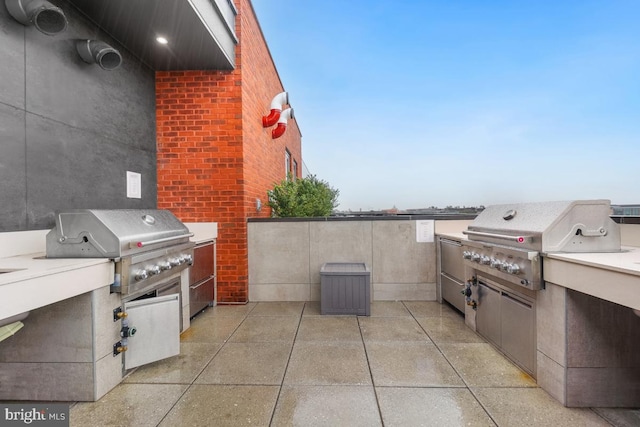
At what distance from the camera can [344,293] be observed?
3.50m

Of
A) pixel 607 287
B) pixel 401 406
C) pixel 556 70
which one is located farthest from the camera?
pixel 556 70

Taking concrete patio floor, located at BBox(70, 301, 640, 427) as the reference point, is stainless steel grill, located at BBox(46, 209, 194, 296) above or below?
above

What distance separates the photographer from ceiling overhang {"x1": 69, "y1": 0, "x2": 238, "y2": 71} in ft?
8.88

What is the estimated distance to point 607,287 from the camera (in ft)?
4.74

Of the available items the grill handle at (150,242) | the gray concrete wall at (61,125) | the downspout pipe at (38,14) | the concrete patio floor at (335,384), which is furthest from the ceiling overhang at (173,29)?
the concrete patio floor at (335,384)

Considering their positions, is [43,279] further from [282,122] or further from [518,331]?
[282,122]

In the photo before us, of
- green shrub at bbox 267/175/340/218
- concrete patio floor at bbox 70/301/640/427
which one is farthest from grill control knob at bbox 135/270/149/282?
green shrub at bbox 267/175/340/218

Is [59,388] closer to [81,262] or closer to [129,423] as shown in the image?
[129,423]

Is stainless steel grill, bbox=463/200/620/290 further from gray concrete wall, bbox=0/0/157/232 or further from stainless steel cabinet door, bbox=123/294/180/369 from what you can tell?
gray concrete wall, bbox=0/0/157/232

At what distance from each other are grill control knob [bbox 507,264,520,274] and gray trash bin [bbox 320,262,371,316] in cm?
163

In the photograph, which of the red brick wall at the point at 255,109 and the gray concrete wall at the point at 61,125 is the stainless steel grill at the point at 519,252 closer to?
the red brick wall at the point at 255,109

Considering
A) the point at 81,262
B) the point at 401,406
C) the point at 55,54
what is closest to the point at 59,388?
the point at 81,262

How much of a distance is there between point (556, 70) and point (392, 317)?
5.12 meters

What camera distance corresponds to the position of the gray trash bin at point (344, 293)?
3459 mm
